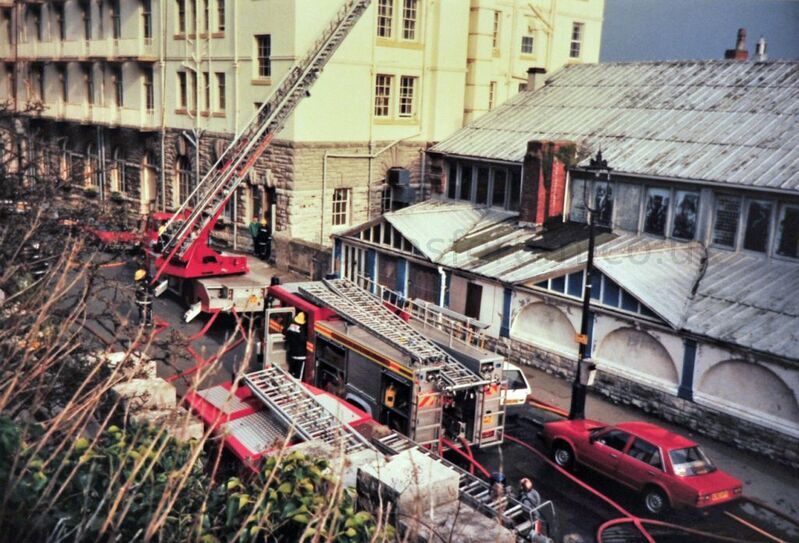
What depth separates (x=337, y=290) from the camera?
63.7 feet

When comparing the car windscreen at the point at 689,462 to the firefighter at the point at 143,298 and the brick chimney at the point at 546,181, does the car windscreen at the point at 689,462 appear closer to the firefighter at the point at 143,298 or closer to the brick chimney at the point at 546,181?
the brick chimney at the point at 546,181

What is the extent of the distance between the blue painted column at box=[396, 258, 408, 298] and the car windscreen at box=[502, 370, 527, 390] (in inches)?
334

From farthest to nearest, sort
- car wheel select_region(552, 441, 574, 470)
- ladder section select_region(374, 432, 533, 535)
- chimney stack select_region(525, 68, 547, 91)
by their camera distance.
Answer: chimney stack select_region(525, 68, 547, 91) → car wheel select_region(552, 441, 574, 470) → ladder section select_region(374, 432, 533, 535)

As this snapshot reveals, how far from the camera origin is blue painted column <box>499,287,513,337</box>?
80.4 ft

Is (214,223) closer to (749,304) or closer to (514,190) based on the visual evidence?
(514,190)

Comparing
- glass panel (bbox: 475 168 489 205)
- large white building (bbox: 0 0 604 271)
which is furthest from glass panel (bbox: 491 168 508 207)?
large white building (bbox: 0 0 604 271)

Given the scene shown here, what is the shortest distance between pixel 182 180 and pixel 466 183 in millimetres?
16834

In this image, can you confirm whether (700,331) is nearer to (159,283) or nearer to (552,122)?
(552,122)

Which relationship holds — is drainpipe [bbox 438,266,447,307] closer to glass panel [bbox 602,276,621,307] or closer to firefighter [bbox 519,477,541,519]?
glass panel [bbox 602,276,621,307]

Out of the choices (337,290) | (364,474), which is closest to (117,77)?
(337,290)

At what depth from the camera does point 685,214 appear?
80.4 ft

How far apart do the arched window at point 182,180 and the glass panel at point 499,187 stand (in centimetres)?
1717

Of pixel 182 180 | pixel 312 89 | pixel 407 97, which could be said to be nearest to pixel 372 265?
pixel 312 89

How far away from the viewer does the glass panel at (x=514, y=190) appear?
30.5 meters
